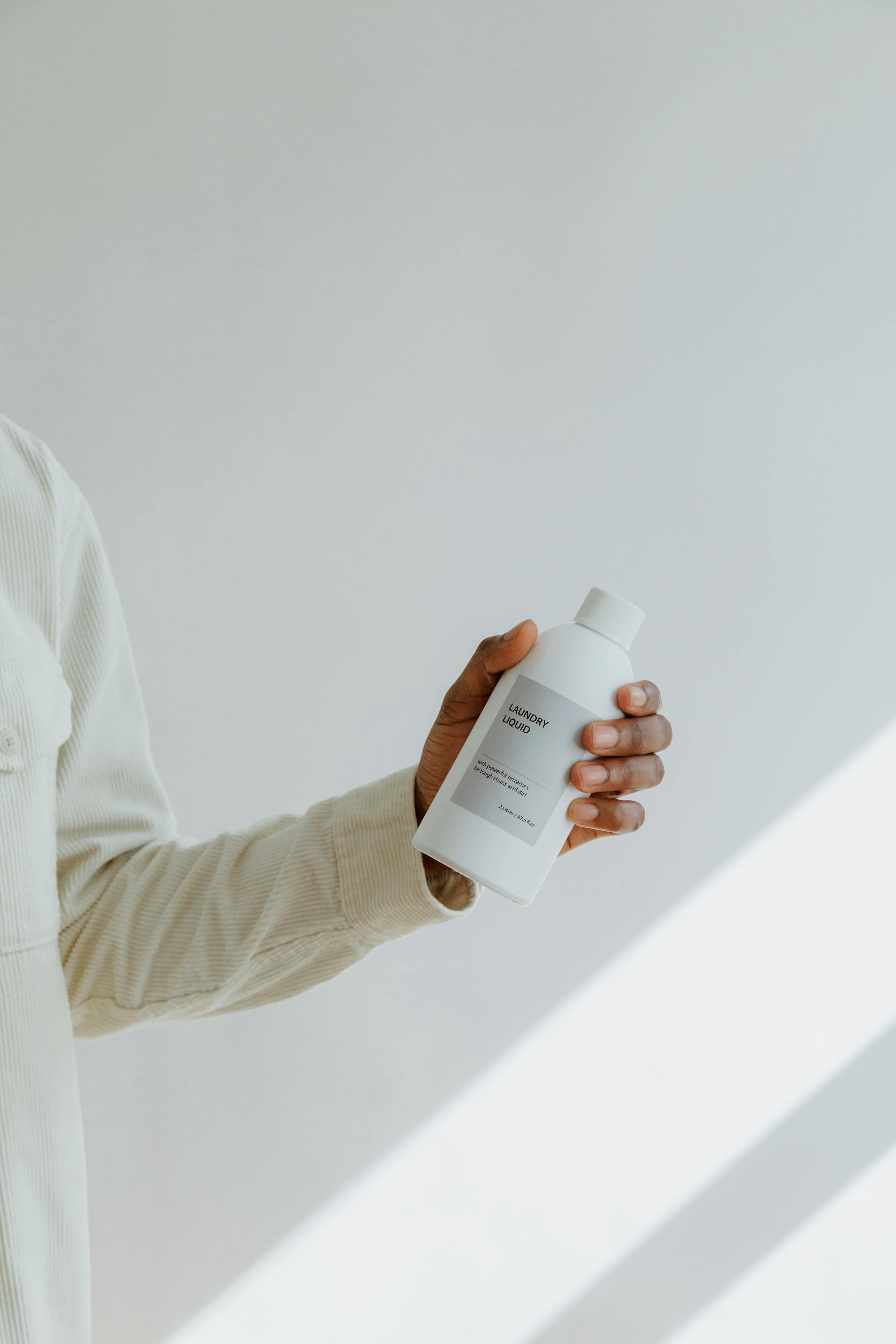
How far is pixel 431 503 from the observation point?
1.08m

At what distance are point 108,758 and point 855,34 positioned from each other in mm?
1107

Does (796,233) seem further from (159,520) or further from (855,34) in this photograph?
(159,520)

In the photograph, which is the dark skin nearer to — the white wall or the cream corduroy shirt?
the cream corduroy shirt

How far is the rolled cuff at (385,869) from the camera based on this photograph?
1.62 ft

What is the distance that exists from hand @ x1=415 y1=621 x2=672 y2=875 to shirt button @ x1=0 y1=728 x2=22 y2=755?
215mm

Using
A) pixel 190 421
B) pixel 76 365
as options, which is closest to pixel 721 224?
pixel 190 421

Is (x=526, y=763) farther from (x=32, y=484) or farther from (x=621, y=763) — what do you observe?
(x=32, y=484)

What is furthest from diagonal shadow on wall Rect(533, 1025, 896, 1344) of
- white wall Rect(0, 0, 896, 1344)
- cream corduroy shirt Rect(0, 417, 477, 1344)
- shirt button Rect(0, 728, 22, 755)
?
shirt button Rect(0, 728, 22, 755)

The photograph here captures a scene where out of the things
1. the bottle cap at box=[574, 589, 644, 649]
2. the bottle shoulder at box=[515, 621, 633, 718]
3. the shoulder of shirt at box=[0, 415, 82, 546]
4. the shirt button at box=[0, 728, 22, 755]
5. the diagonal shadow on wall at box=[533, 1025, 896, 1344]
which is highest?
the bottle cap at box=[574, 589, 644, 649]

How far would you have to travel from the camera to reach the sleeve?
508 millimetres

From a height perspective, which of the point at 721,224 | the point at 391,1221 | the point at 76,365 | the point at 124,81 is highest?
the point at 721,224

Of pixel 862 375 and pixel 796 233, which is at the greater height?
pixel 796 233

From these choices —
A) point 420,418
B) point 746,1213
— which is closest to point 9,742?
point 420,418

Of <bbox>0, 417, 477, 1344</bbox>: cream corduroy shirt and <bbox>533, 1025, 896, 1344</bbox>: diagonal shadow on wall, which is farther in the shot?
<bbox>533, 1025, 896, 1344</bbox>: diagonal shadow on wall
